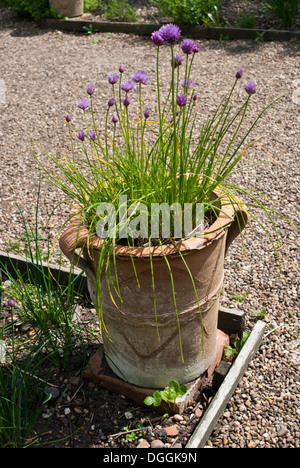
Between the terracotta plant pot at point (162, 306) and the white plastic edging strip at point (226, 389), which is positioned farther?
the white plastic edging strip at point (226, 389)

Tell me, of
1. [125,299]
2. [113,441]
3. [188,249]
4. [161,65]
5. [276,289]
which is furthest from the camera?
[161,65]

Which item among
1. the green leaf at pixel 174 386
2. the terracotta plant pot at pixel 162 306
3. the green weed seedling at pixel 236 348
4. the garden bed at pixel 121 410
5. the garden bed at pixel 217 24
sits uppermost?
the garden bed at pixel 217 24

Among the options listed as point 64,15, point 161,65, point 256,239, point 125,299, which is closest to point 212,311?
point 125,299

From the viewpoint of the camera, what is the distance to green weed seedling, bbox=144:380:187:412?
2.09m

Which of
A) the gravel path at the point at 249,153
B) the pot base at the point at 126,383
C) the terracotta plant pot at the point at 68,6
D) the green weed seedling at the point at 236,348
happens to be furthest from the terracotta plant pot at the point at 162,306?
the terracotta plant pot at the point at 68,6

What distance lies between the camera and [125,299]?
1.93 metres

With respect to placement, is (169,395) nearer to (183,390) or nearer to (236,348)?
(183,390)

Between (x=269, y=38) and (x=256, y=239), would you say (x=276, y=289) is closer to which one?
(x=256, y=239)

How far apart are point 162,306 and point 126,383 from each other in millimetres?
488

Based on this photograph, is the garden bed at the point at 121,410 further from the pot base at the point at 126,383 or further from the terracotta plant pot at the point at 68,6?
the terracotta plant pot at the point at 68,6

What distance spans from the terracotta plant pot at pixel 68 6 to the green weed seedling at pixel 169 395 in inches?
243

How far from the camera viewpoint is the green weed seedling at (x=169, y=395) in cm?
209

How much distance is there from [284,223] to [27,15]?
5662mm

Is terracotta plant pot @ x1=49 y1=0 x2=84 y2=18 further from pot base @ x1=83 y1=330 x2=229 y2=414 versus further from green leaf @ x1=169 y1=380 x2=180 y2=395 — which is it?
green leaf @ x1=169 y1=380 x2=180 y2=395
